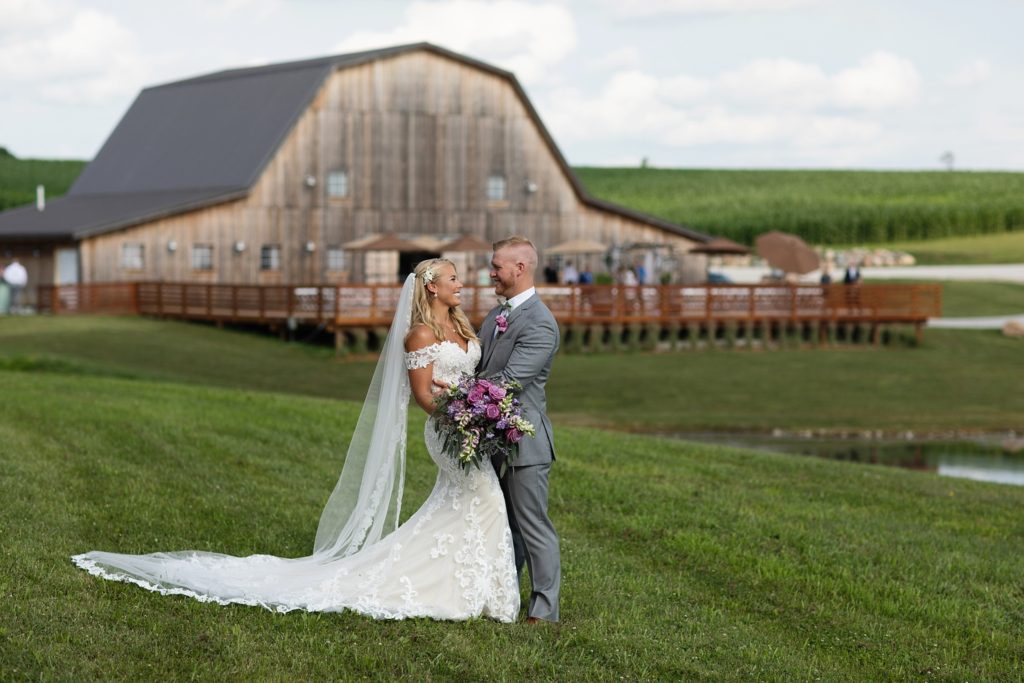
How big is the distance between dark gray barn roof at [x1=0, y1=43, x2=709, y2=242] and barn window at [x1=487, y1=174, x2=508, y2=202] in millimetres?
2045

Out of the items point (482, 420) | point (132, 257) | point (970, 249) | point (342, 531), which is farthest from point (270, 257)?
point (970, 249)

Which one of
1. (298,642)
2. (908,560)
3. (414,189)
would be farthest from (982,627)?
(414,189)

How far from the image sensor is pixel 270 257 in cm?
4334

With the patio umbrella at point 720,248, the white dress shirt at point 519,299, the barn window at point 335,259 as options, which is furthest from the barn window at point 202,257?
the white dress shirt at point 519,299

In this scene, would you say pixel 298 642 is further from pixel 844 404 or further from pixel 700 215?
pixel 700 215

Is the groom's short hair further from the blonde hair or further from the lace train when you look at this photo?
the lace train

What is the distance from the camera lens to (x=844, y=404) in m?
29.7

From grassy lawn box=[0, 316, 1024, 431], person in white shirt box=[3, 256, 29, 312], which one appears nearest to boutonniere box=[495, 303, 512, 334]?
grassy lawn box=[0, 316, 1024, 431]

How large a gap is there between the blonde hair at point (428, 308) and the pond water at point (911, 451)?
44.8 ft

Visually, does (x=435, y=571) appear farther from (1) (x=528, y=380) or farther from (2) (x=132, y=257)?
(2) (x=132, y=257)

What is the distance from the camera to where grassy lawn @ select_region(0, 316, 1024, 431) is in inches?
1088

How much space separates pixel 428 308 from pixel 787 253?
132 feet

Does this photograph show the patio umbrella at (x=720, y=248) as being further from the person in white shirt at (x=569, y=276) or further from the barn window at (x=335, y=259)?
the barn window at (x=335, y=259)

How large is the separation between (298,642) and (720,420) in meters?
19.9
